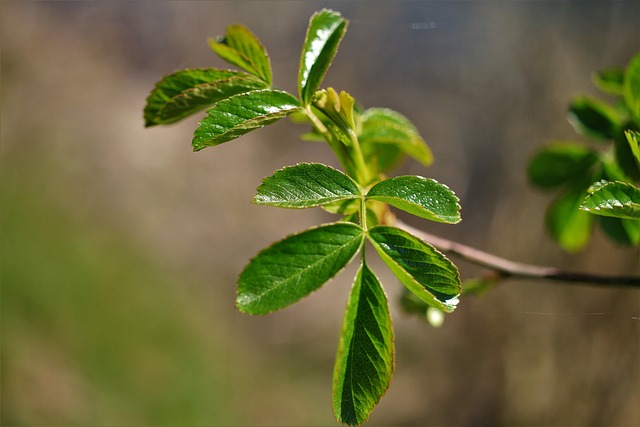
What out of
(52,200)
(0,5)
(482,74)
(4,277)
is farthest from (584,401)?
(0,5)

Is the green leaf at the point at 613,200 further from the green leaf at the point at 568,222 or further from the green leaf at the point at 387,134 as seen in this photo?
the green leaf at the point at 568,222

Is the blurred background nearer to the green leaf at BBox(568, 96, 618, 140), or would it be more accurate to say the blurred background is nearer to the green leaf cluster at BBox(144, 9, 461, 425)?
the green leaf at BBox(568, 96, 618, 140)

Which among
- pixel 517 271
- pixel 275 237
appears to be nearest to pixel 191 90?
pixel 517 271

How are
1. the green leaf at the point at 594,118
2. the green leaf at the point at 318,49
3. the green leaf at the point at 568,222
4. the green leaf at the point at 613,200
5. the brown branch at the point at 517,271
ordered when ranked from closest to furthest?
the green leaf at the point at 613,200 → the green leaf at the point at 318,49 → the brown branch at the point at 517,271 → the green leaf at the point at 594,118 → the green leaf at the point at 568,222

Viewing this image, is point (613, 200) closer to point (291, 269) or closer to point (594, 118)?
point (291, 269)

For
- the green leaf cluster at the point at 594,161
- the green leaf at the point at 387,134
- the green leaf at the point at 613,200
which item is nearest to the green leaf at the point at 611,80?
the green leaf cluster at the point at 594,161

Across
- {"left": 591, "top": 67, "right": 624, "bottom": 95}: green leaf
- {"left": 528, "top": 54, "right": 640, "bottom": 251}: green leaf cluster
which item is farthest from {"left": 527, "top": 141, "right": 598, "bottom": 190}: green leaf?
{"left": 591, "top": 67, "right": 624, "bottom": 95}: green leaf
